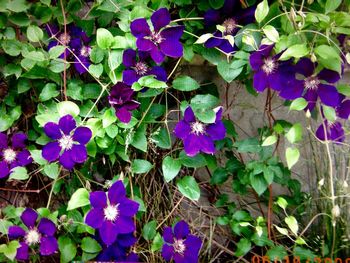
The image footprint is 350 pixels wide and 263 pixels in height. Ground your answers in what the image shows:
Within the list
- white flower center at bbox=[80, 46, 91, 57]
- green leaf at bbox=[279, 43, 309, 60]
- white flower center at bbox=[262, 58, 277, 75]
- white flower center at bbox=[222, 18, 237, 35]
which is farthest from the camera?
white flower center at bbox=[80, 46, 91, 57]

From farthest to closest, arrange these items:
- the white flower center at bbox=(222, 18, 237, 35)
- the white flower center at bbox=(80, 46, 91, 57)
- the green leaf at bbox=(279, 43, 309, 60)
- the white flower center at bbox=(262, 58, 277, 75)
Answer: the white flower center at bbox=(80, 46, 91, 57) → the white flower center at bbox=(222, 18, 237, 35) → the white flower center at bbox=(262, 58, 277, 75) → the green leaf at bbox=(279, 43, 309, 60)

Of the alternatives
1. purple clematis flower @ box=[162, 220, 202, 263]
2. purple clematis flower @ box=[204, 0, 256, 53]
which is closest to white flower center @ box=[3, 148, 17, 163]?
purple clematis flower @ box=[162, 220, 202, 263]

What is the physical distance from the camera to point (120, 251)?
4.40 feet

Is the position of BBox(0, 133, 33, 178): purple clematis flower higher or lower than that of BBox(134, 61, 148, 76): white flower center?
lower

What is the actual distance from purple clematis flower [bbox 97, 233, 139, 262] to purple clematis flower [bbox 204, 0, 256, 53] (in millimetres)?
567

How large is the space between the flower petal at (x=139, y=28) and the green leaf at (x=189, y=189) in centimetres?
42

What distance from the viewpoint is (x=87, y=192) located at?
1264mm

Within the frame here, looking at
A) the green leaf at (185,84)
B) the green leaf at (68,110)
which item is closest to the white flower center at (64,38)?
the green leaf at (68,110)

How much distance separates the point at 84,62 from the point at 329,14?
691 millimetres

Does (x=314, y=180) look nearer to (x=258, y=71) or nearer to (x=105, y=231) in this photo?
(x=258, y=71)

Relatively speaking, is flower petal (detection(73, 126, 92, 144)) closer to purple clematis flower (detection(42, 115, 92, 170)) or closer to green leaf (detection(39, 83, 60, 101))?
purple clematis flower (detection(42, 115, 92, 170))

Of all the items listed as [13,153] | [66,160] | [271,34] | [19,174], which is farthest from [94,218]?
[271,34]

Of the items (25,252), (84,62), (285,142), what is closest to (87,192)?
(25,252)

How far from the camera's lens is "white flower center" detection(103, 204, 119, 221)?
124 centimetres
